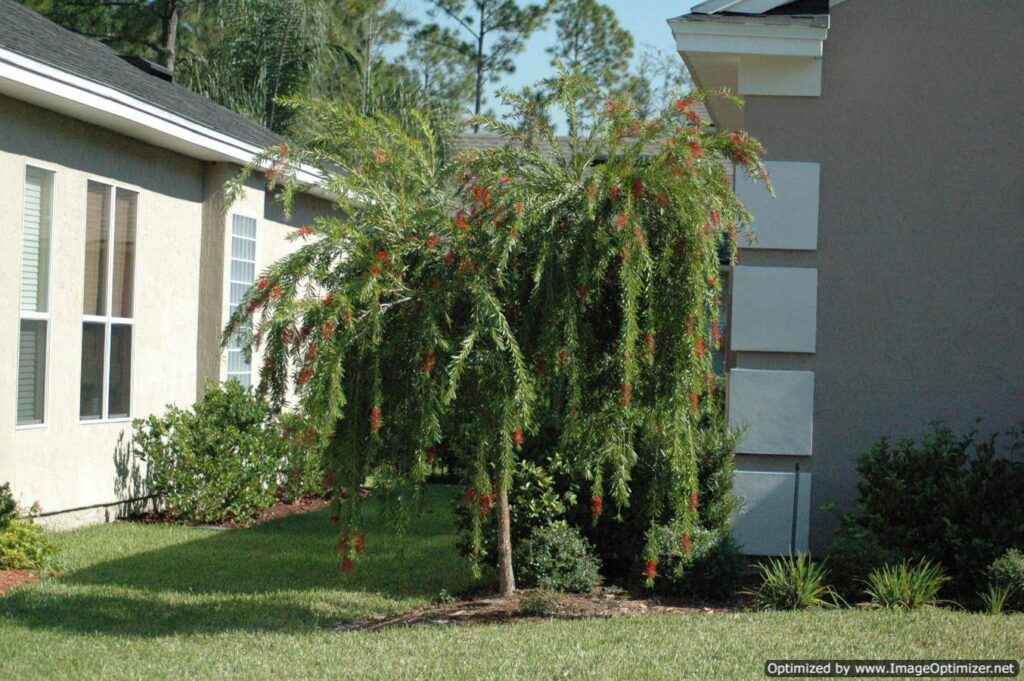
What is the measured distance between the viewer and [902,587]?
726cm

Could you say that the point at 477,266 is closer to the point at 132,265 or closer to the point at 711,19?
the point at 711,19

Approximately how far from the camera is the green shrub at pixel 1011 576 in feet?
23.9

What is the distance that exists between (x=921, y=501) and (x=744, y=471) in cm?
125

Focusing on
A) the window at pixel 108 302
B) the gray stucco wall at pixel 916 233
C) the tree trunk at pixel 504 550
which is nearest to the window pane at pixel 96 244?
the window at pixel 108 302

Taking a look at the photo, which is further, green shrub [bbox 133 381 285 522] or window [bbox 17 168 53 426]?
green shrub [bbox 133 381 285 522]

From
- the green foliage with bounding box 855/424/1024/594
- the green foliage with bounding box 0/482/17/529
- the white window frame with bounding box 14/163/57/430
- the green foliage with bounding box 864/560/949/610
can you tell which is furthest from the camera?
the white window frame with bounding box 14/163/57/430

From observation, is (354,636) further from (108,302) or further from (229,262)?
(229,262)

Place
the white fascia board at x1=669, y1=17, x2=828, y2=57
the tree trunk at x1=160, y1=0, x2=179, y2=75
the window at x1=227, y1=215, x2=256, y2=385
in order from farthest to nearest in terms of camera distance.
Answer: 1. the tree trunk at x1=160, y1=0, x2=179, y2=75
2. the window at x1=227, y1=215, x2=256, y2=385
3. the white fascia board at x1=669, y1=17, x2=828, y2=57

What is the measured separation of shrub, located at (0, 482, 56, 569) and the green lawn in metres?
0.23

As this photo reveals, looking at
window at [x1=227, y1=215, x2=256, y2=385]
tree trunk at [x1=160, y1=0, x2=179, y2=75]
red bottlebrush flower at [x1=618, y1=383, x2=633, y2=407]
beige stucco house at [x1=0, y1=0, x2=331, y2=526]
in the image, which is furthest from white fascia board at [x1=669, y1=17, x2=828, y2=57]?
tree trunk at [x1=160, y1=0, x2=179, y2=75]

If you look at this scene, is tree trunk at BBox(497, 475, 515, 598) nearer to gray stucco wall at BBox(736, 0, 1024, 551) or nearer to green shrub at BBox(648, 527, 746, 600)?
green shrub at BBox(648, 527, 746, 600)

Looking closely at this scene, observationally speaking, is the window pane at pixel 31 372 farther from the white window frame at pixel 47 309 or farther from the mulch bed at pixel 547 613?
the mulch bed at pixel 547 613

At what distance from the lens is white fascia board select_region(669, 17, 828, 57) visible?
8375mm

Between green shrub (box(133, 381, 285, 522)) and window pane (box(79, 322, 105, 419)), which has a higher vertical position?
window pane (box(79, 322, 105, 419))
